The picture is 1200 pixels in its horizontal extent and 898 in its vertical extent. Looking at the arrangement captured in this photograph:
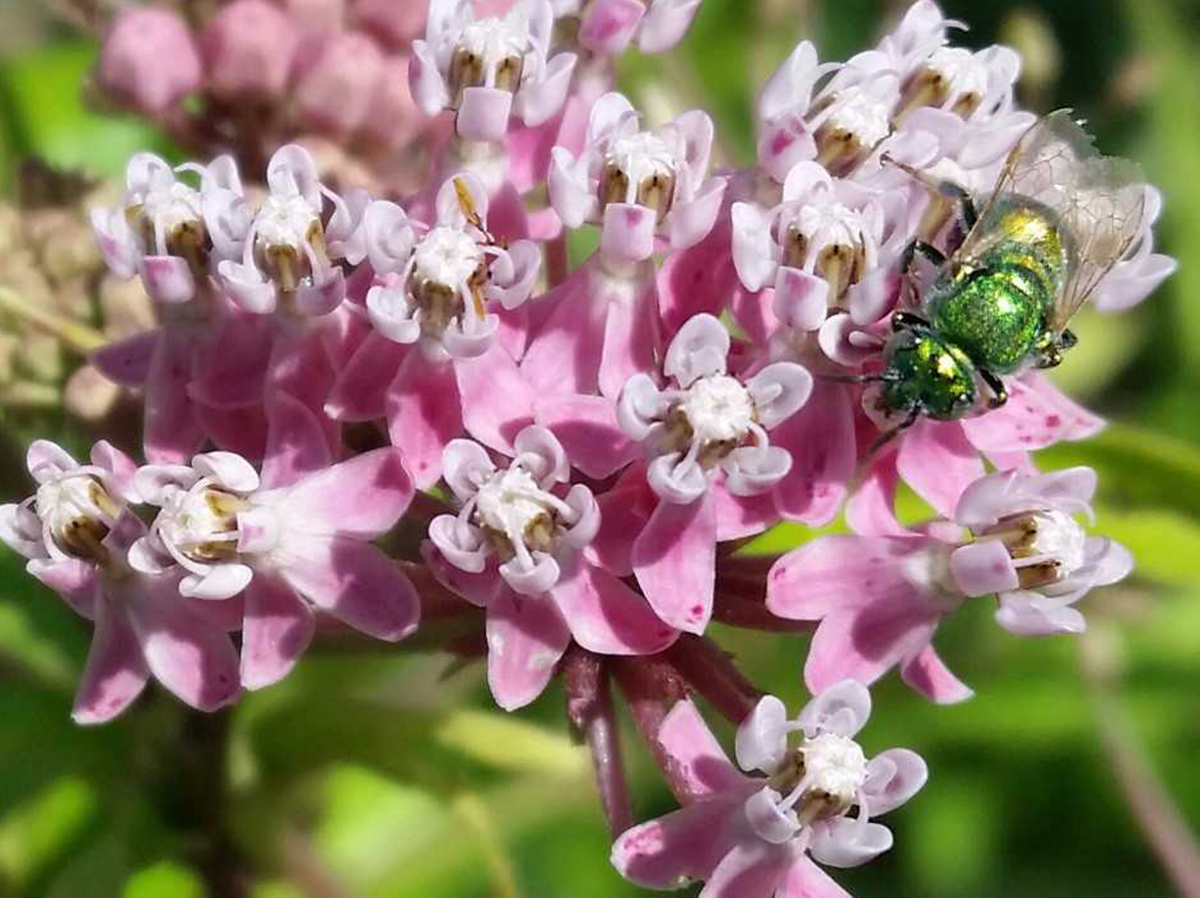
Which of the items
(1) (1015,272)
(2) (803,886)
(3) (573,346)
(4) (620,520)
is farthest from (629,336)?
(2) (803,886)

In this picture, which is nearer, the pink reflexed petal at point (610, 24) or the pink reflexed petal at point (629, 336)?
the pink reflexed petal at point (629, 336)

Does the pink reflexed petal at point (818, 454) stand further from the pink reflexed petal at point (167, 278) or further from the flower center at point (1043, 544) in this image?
the pink reflexed petal at point (167, 278)

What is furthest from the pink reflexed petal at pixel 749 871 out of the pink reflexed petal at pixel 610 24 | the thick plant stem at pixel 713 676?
the pink reflexed petal at pixel 610 24

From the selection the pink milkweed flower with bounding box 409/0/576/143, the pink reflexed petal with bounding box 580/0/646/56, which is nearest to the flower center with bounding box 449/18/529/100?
the pink milkweed flower with bounding box 409/0/576/143

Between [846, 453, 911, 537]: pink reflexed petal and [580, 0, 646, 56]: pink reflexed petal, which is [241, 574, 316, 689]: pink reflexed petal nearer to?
[846, 453, 911, 537]: pink reflexed petal

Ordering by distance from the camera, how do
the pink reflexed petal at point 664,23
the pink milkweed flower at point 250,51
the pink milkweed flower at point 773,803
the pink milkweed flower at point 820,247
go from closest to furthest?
1. the pink milkweed flower at point 773,803
2. the pink milkweed flower at point 820,247
3. the pink reflexed petal at point 664,23
4. the pink milkweed flower at point 250,51
